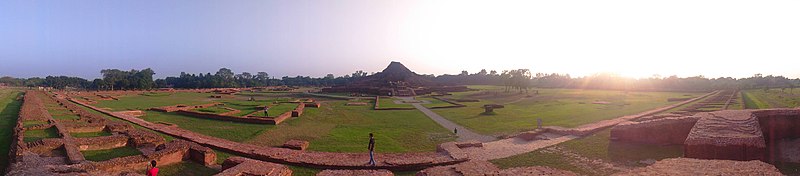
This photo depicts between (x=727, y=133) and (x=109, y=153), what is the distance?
15.4 metres

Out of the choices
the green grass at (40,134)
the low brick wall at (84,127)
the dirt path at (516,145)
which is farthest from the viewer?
the low brick wall at (84,127)

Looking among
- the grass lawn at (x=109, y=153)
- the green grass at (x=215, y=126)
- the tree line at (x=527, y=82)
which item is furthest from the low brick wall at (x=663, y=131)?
the tree line at (x=527, y=82)

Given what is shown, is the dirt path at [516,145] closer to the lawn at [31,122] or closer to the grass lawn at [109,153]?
the grass lawn at [109,153]

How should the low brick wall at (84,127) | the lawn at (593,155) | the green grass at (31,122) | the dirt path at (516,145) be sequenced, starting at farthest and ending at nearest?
1. the green grass at (31,122)
2. the low brick wall at (84,127)
3. the dirt path at (516,145)
4. the lawn at (593,155)

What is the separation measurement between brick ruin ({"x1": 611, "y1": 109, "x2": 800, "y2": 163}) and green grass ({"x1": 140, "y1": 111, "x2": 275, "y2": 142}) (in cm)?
Result: 1365

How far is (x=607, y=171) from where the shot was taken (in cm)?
878

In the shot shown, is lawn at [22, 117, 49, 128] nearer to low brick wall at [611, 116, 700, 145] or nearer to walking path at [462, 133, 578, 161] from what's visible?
walking path at [462, 133, 578, 161]

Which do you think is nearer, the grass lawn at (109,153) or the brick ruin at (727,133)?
the brick ruin at (727,133)

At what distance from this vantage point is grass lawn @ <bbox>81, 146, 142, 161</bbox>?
9953 millimetres

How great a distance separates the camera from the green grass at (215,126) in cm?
1550

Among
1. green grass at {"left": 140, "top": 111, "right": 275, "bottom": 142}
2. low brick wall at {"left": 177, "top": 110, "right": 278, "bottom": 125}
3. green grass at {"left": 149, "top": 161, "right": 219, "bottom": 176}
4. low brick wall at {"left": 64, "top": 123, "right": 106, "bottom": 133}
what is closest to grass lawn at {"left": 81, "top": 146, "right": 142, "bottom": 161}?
green grass at {"left": 149, "top": 161, "right": 219, "bottom": 176}

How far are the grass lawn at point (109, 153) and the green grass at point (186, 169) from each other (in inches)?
66.2

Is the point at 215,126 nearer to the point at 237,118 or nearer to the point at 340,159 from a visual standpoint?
the point at 237,118

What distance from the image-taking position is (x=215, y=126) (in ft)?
57.7
